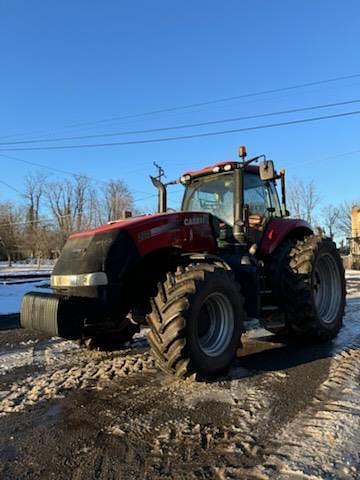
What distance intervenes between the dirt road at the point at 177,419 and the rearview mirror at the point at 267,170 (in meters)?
2.34

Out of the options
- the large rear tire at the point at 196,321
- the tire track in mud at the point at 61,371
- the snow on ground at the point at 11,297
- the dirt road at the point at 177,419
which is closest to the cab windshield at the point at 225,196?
the large rear tire at the point at 196,321

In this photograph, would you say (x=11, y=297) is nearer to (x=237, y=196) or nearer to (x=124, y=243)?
(x=237, y=196)

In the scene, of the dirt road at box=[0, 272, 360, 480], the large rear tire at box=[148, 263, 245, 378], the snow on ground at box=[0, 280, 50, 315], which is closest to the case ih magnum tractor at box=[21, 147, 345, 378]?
the large rear tire at box=[148, 263, 245, 378]

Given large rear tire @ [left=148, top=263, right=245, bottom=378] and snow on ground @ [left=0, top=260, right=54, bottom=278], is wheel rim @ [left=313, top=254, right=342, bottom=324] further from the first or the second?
snow on ground @ [left=0, top=260, right=54, bottom=278]

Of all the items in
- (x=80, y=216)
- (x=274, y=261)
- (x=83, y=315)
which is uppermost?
(x=80, y=216)

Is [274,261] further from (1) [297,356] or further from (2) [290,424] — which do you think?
(2) [290,424]

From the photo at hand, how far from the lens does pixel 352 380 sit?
4.62m

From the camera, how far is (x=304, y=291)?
20.0 ft

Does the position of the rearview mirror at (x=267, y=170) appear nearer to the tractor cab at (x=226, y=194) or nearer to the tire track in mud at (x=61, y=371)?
the tractor cab at (x=226, y=194)

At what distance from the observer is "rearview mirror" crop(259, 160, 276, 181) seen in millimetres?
5586

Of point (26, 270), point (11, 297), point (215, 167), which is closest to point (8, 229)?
point (26, 270)

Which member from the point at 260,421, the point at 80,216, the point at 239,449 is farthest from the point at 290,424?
the point at 80,216

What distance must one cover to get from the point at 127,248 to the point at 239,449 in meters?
2.45

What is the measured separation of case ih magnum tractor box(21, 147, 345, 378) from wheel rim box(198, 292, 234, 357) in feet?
0.04
